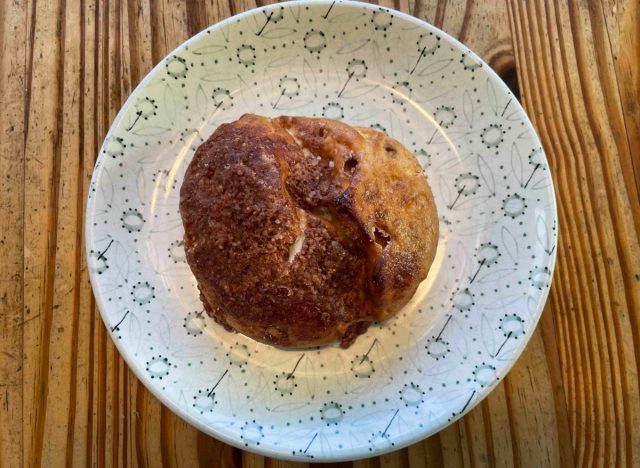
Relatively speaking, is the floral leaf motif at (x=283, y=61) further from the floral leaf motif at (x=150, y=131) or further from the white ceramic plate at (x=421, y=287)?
the floral leaf motif at (x=150, y=131)

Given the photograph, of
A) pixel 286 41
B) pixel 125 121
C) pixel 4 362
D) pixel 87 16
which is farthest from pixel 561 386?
pixel 87 16

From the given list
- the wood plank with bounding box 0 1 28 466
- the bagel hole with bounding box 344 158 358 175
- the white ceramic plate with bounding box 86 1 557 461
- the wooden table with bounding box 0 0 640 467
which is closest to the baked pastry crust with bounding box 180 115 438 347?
the bagel hole with bounding box 344 158 358 175

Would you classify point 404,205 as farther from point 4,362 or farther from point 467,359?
point 4,362

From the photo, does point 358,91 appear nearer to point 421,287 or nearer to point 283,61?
point 283,61

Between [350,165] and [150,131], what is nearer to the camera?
[350,165]

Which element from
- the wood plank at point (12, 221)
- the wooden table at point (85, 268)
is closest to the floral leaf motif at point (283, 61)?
the wooden table at point (85, 268)

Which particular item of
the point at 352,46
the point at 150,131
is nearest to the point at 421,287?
the point at 352,46
